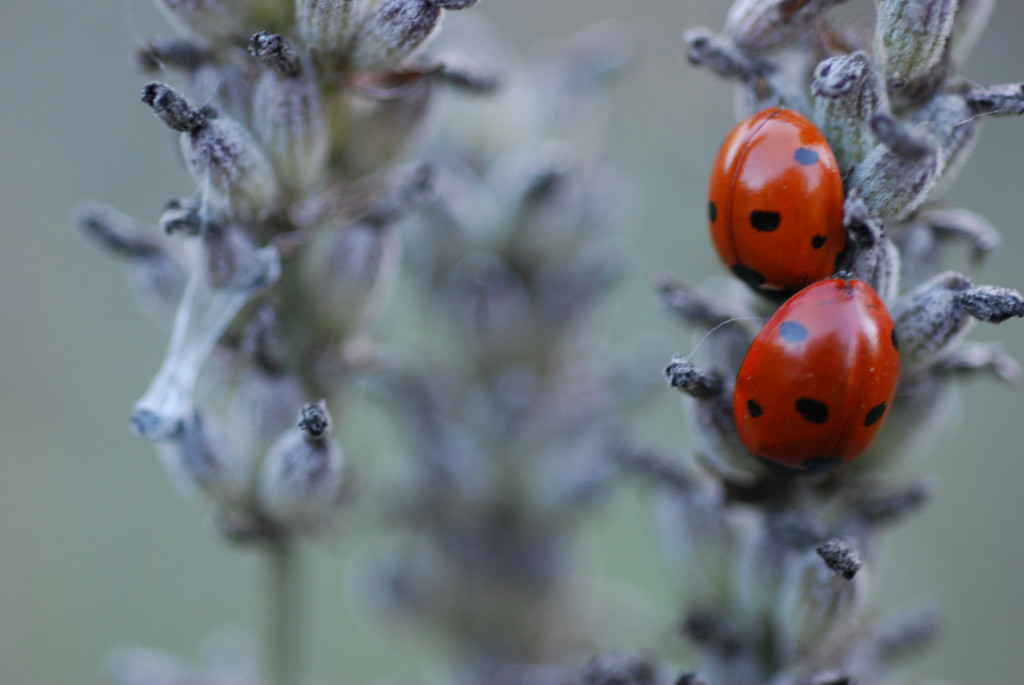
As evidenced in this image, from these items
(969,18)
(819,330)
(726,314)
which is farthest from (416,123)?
(969,18)

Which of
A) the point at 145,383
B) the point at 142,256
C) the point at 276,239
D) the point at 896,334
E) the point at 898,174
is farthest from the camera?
the point at 145,383

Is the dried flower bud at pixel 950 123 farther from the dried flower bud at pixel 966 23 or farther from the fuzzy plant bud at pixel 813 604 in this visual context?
the fuzzy plant bud at pixel 813 604

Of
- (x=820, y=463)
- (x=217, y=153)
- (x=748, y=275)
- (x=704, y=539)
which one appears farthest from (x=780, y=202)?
(x=217, y=153)

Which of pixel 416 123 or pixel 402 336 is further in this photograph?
pixel 402 336

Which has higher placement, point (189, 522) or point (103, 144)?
point (103, 144)

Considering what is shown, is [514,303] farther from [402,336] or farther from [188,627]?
[188,627]

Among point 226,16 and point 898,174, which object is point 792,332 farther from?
point 226,16

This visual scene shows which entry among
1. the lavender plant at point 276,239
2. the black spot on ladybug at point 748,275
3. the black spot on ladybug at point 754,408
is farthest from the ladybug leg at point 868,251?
the lavender plant at point 276,239
